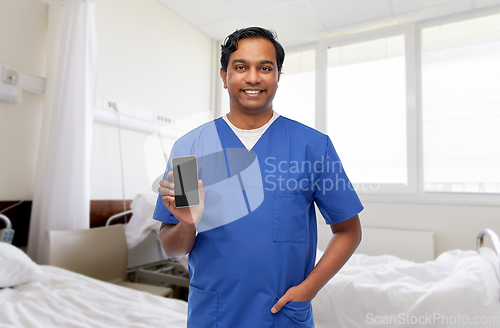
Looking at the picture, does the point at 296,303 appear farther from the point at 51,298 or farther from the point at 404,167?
the point at 404,167

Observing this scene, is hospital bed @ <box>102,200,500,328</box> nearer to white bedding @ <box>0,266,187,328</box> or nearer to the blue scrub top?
white bedding @ <box>0,266,187,328</box>

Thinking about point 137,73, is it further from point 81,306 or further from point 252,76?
point 252,76

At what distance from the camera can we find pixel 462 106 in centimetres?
325

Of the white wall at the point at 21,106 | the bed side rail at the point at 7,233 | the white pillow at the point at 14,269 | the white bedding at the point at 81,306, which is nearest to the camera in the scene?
the white bedding at the point at 81,306

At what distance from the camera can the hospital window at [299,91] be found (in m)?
3.99

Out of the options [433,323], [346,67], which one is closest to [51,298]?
[433,323]

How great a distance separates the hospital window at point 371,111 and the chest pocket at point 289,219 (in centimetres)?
303

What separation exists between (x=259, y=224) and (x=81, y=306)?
1.17m

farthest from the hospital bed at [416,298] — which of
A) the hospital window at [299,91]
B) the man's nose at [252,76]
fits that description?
the hospital window at [299,91]

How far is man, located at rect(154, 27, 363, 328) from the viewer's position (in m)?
0.76

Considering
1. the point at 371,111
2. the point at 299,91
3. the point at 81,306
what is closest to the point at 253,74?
the point at 81,306

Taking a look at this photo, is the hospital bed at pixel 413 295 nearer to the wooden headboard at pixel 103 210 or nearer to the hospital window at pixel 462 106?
the hospital window at pixel 462 106

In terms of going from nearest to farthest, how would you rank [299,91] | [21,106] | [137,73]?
[21,106] → [137,73] → [299,91]

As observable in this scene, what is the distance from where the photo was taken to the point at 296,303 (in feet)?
2.47
